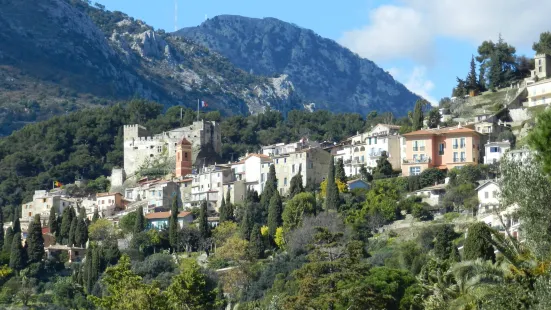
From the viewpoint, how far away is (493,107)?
108 metres

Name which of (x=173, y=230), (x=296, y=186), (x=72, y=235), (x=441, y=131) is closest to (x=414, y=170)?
(x=441, y=131)

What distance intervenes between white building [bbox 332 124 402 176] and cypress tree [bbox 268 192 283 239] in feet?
45.5

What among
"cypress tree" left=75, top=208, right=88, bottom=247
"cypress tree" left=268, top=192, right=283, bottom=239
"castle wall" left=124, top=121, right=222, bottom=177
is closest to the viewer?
"cypress tree" left=268, top=192, right=283, bottom=239

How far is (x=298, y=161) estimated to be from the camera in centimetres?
10000

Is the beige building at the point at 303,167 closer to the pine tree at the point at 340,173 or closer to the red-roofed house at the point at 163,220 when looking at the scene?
the pine tree at the point at 340,173

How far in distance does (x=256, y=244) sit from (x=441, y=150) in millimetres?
20392

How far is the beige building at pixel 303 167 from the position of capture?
3912 inches

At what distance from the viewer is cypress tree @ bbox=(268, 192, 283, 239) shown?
8642 cm

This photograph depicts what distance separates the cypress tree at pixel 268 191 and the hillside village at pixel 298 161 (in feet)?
5.59

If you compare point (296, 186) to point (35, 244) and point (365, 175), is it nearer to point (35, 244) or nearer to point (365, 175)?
point (365, 175)

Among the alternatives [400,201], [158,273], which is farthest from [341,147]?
[158,273]

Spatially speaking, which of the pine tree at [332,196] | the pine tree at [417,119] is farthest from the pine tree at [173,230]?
the pine tree at [417,119]

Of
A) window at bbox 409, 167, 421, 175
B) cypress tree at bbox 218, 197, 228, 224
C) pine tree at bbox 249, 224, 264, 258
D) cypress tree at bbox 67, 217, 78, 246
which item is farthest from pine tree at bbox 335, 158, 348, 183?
cypress tree at bbox 67, 217, 78, 246

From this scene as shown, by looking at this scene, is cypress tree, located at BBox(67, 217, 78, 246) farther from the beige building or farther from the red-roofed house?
the beige building
